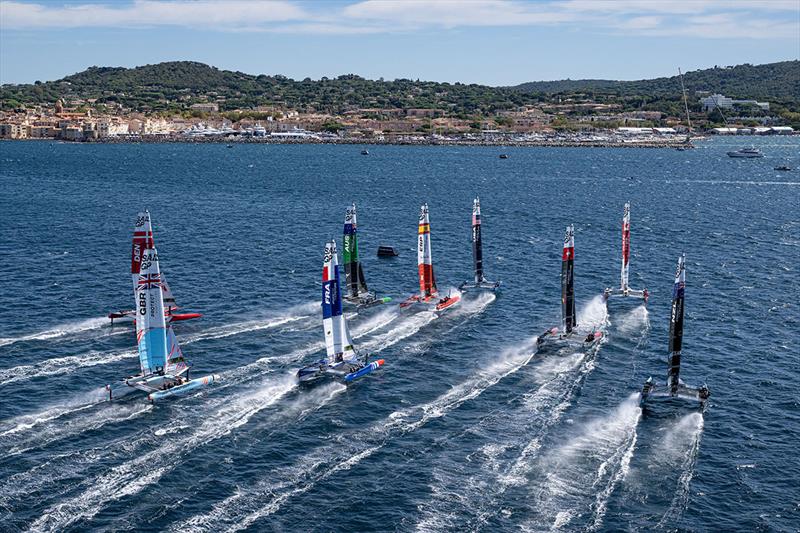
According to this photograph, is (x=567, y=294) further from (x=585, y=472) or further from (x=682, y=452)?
(x=585, y=472)

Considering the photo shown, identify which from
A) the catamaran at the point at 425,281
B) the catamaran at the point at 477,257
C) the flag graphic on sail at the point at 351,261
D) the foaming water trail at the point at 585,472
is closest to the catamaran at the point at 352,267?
the flag graphic on sail at the point at 351,261

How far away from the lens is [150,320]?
187 feet

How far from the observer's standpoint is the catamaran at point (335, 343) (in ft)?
190

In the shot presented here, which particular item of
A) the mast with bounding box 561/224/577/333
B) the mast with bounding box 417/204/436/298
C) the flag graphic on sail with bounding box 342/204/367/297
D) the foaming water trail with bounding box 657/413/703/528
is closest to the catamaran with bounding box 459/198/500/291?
the mast with bounding box 417/204/436/298

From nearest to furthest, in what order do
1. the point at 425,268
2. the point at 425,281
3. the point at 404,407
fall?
the point at 404,407, the point at 425,281, the point at 425,268

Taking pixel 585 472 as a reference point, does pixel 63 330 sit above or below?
above

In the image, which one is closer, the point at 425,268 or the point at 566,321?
the point at 566,321

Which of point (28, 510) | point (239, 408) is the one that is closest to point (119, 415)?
point (239, 408)

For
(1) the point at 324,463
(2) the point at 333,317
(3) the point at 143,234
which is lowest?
(1) the point at 324,463

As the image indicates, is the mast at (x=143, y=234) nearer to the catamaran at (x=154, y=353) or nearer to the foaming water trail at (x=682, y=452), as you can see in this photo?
the catamaran at (x=154, y=353)

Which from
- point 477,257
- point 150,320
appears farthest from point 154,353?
point 477,257

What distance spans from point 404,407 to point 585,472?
43.0 ft

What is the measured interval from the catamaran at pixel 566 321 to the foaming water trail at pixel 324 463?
7055 mm

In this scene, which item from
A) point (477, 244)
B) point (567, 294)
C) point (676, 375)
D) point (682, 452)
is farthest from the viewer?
point (477, 244)
